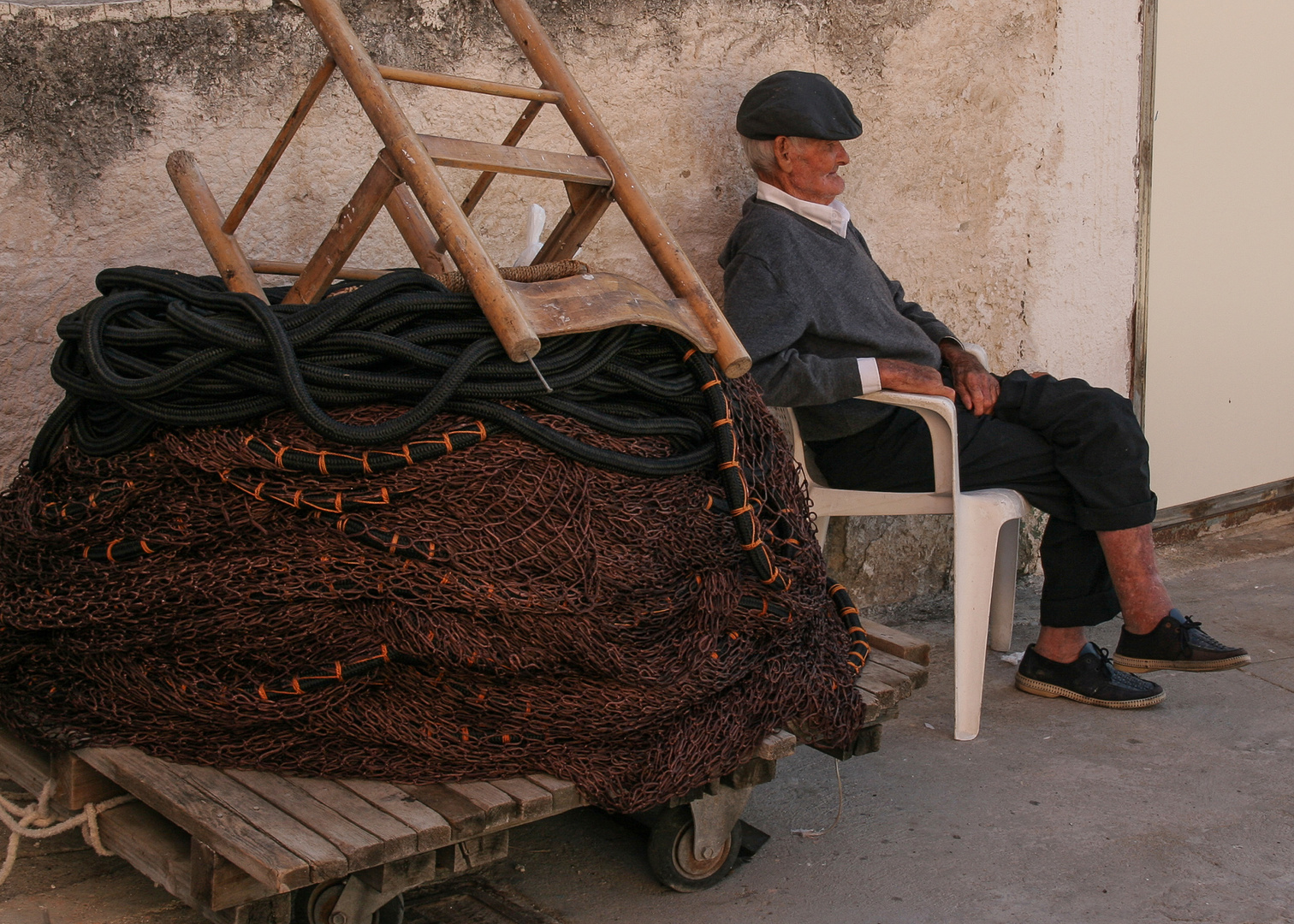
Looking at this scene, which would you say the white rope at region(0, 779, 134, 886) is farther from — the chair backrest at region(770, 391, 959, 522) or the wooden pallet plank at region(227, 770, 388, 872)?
the chair backrest at region(770, 391, 959, 522)

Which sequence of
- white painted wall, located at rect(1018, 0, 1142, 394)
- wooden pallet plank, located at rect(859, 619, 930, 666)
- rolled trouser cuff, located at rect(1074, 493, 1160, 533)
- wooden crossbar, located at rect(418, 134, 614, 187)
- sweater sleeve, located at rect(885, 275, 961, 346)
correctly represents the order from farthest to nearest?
white painted wall, located at rect(1018, 0, 1142, 394) < sweater sleeve, located at rect(885, 275, 961, 346) < rolled trouser cuff, located at rect(1074, 493, 1160, 533) < wooden pallet plank, located at rect(859, 619, 930, 666) < wooden crossbar, located at rect(418, 134, 614, 187)

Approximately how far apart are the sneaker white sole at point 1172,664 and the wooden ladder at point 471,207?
1666 mm

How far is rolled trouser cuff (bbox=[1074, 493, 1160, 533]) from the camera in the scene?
10.2 feet

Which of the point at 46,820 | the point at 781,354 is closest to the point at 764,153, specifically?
the point at 781,354

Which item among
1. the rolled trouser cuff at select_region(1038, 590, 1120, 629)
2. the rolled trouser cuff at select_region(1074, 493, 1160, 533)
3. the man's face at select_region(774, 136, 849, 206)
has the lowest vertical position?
the rolled trouser cuff at select_region(1038, 590, 1120, 629)

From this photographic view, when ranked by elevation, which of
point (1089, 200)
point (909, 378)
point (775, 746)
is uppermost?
point (1089, 200)

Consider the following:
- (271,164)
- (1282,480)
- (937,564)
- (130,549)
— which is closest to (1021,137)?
(937,564)

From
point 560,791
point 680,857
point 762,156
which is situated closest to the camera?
point 560,791

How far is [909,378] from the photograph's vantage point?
3.04 m

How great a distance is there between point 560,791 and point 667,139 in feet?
6.55

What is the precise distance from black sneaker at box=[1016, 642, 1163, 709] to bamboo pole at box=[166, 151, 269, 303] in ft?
7.73

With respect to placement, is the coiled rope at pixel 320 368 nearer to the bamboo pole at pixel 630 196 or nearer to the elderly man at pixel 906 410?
the bamboo pole at pixel 630 196

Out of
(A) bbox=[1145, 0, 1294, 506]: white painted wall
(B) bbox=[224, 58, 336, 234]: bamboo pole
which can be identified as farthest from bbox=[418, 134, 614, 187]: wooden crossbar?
(A) bbox=[1145, 0, 1294, 506]: white painted wall

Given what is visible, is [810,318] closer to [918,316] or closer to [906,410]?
[906,410]
